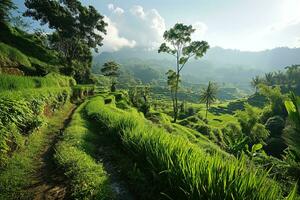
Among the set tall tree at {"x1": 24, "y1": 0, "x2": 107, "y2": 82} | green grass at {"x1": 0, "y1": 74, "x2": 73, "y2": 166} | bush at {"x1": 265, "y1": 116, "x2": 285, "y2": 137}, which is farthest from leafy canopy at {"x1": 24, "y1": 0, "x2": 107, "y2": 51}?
bush at {"x1": 265, "y1": 116, "x2": 285, "y2": 137}

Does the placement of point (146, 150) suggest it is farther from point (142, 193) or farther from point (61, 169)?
point (61, 169)

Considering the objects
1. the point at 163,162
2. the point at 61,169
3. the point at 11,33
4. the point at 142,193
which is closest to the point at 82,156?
the point at 61,169

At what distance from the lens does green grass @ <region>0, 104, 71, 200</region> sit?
587cm

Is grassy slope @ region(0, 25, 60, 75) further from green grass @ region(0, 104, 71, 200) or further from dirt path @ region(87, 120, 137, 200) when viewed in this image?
dirt path @ region(87, 120, 137, 200)

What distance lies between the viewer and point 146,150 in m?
7.07

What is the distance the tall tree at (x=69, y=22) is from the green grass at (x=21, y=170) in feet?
89.1

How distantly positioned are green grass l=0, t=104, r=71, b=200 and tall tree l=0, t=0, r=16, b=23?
65.1ft

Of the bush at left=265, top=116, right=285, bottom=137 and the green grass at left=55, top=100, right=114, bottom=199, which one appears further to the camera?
the bush at left=265, top=116, right=285, bottom=137

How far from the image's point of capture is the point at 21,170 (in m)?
7.12

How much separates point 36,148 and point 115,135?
308cm

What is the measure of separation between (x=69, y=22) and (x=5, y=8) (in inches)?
533

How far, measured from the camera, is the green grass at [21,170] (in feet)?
19.3

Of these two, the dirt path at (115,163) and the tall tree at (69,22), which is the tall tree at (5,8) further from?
the dirt path at (115,163)

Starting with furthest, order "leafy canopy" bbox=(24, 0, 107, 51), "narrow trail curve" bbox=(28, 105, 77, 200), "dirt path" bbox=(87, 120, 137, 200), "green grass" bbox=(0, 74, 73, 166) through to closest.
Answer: "leafy canopy" bbox=(24, 0, 107, 51)
"green grass" bbox=(0, 74, 73, 166)
"dirt path" bbox=(87, 120, 137, 200)
"narrow trail curve" bbox=(28, 105, 77, 200)
